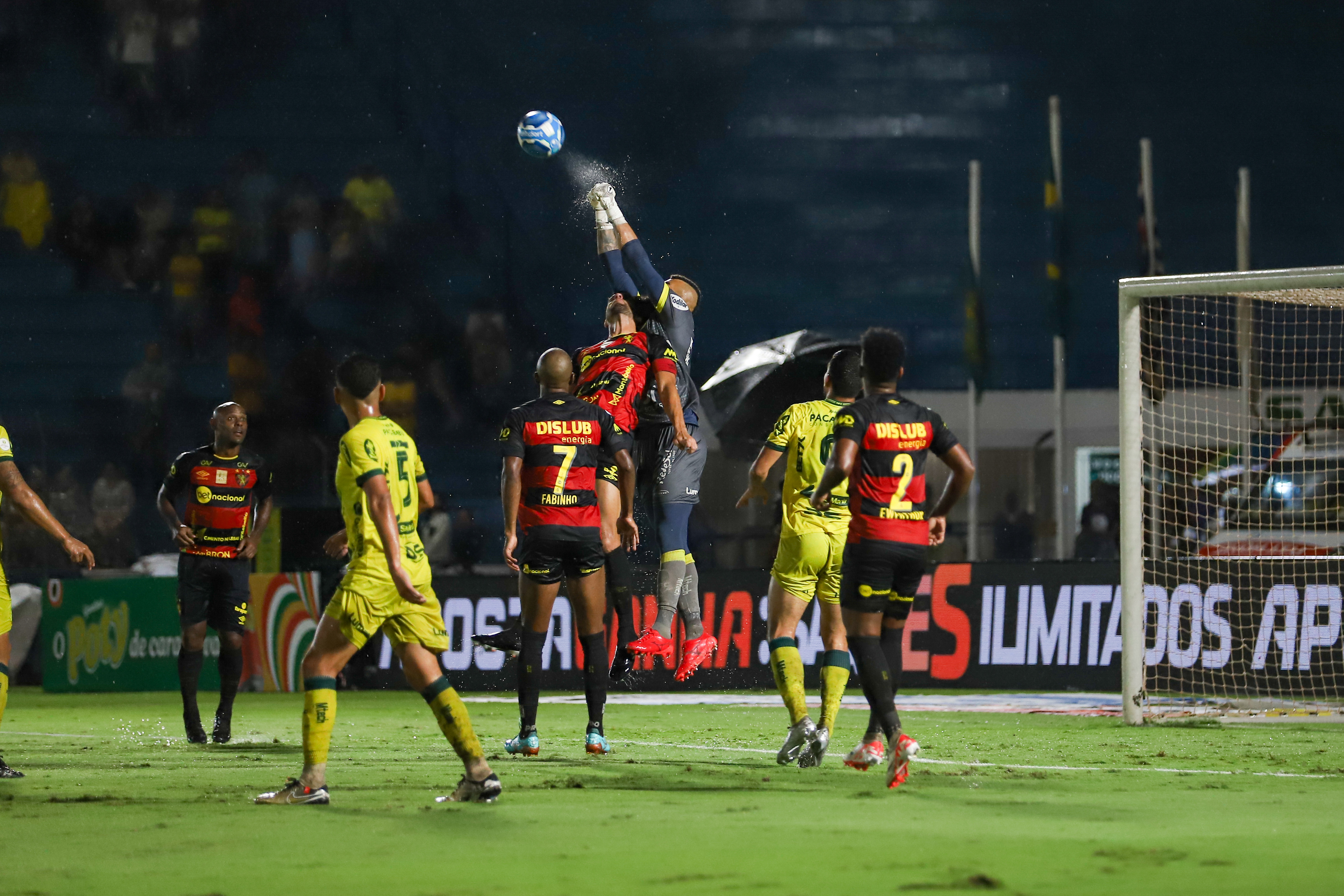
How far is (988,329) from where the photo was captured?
2220 centimetres

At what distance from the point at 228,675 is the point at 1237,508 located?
11.0 metres

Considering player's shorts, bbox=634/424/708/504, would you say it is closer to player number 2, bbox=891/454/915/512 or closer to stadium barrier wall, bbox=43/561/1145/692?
player number 2, bbox=891/454/915/512

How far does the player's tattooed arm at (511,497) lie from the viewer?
8164 millimetres

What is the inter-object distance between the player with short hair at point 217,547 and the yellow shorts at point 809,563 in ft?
13.2

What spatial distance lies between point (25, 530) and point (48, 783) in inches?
548

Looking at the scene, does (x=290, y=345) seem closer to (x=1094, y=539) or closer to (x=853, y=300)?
(x=853, y=300)

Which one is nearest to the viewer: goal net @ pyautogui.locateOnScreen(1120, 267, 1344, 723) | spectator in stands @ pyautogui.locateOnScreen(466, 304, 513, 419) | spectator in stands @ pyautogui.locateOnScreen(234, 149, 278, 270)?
goal net @ pyautogui.locateOnScreen(1120, 267, 1344, 723)

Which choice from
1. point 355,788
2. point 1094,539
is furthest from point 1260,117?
point 355,788

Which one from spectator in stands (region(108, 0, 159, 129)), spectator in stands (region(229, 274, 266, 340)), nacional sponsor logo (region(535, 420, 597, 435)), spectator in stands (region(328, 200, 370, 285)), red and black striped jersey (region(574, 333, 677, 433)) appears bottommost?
nacional sponsor logo (region(535, 420, 597, 435))

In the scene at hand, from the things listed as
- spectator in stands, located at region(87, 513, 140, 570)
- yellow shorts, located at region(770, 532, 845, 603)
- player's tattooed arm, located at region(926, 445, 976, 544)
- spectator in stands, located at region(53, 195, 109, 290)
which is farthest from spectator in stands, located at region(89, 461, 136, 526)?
player's tattooed arm, located at region(926, 445, 976, 544)

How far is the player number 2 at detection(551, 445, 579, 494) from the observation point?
8.40 m

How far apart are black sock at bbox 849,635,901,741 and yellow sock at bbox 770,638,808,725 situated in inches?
38.6

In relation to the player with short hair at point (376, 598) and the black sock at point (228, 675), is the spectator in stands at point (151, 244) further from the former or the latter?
the player with short hair at point (376, 598)

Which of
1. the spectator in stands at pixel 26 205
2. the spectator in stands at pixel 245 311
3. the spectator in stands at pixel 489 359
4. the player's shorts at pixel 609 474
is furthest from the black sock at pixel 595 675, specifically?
the spectator in stands at pixel 26 205
